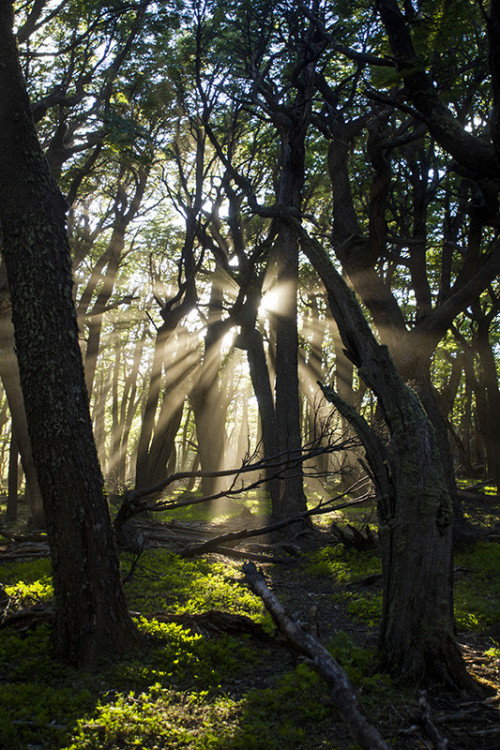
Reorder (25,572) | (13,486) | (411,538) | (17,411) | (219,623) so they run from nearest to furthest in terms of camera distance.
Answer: (411,538) < (219,623) < (25,572) < (17,411) < (13,486)

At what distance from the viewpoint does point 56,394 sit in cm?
539

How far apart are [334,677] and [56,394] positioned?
11.9 feet

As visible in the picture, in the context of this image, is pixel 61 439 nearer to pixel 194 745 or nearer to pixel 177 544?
pixel 194 745

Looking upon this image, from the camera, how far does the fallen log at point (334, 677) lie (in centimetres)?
352

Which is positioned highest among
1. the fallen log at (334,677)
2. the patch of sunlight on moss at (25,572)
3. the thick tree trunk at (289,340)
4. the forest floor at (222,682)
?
the thick tree trunk at (289,340)

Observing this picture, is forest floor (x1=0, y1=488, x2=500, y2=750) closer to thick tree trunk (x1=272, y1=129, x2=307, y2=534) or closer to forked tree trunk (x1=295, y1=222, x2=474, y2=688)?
forked tree trunk (x1=295, y1=222, x2=474, y2=688)

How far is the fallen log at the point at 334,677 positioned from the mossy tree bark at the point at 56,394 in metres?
1.59

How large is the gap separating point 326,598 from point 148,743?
472 centimetres

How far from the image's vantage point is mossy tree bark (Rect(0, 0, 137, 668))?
527cm

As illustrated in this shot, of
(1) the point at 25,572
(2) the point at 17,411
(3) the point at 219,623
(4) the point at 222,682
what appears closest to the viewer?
(4) the point at 222,682

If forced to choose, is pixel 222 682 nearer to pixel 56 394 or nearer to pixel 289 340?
pixel 56 394

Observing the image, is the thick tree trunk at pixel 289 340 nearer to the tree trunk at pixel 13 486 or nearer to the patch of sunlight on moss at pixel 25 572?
the patch of sunlight on moss at pixel 25 572

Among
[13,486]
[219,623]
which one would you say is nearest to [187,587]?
[219,623]

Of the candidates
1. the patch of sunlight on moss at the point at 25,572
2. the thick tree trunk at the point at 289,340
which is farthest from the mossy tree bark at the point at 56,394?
the thick tree trunk at the point at 289,340
